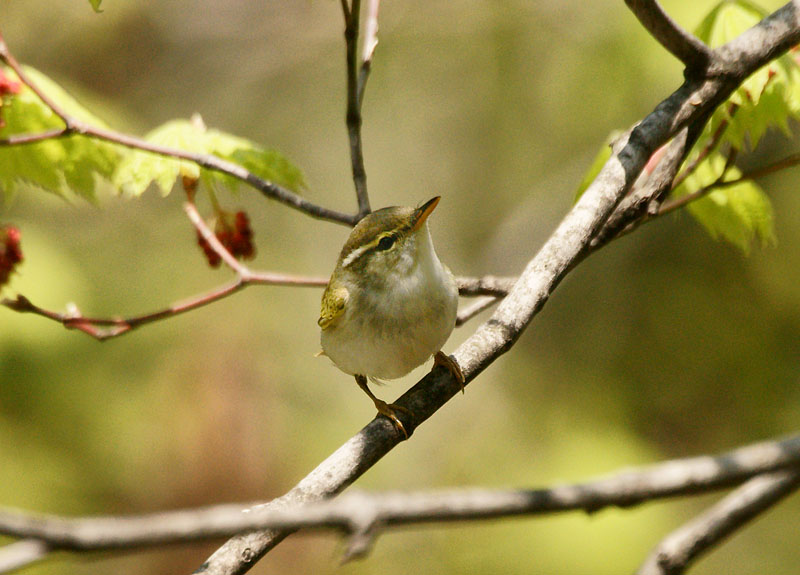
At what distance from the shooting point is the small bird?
2424mm

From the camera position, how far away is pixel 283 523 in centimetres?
77

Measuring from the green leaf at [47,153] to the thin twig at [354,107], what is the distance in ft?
3.07

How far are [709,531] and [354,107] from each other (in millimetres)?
1846

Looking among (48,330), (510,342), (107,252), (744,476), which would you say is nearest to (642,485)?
(744,476)

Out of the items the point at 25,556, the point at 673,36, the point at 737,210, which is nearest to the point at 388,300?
the point at 673,36

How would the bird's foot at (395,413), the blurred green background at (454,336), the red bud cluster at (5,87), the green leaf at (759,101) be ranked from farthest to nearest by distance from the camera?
the blurred green background at (454,336)
the red bud cluster at (5,87)
the green leaf at (759,101)
the bird's foot at (395,413)

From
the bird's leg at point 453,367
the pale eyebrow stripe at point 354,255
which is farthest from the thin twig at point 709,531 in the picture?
the pale eyebrow stripe at point 354,255

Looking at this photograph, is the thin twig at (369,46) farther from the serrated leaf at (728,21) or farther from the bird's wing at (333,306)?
the serrated leaf at (728,21)

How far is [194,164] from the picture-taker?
2652mm

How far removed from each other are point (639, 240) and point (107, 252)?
4998mm

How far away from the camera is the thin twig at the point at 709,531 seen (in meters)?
1.22

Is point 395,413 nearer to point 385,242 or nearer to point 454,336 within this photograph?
point 385,242

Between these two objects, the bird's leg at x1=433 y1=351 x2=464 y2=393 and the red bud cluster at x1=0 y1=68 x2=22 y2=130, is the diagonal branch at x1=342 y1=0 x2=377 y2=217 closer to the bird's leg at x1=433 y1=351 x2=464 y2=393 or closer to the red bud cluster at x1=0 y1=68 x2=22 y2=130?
the bird's leg at x1=433 y1=351 x2=464 y2=393

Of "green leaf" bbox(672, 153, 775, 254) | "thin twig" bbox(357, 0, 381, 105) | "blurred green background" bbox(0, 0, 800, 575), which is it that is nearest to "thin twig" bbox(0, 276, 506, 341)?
"thin twig" bbox(357, 0, 381, 105)
